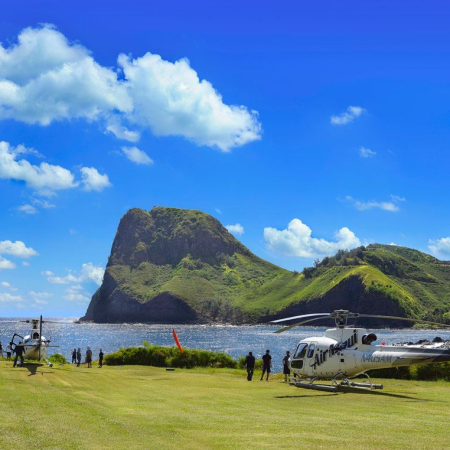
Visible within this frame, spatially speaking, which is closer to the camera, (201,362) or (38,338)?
(38,338)

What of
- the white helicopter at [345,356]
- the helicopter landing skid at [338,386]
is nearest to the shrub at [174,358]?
the white helicopter at [345,356]

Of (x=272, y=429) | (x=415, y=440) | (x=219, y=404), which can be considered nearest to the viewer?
(x=415, y=440)

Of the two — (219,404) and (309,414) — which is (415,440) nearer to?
(309,414)

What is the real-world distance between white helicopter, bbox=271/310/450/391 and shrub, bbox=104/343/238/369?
15587 mm

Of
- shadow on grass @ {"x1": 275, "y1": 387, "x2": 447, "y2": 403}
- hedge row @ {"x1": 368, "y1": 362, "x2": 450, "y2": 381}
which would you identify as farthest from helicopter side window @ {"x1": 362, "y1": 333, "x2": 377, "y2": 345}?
hedge row @ {"x1": 368, "y1": 362, "x2": 450, "y2": 381}

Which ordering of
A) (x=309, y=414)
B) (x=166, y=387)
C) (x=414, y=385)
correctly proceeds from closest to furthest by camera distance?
(x=309, y=414) < (x=166, y=387) < (x=414, y=385)

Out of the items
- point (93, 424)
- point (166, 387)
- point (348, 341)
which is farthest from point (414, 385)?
point (93, 424)

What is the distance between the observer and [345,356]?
25.8 meters

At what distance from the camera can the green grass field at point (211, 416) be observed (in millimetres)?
12516

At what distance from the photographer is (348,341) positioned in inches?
1028

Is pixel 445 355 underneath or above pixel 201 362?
above

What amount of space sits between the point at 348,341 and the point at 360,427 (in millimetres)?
11669

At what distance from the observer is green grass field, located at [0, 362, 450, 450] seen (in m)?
12.5

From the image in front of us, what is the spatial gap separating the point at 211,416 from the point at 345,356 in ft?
36.5
